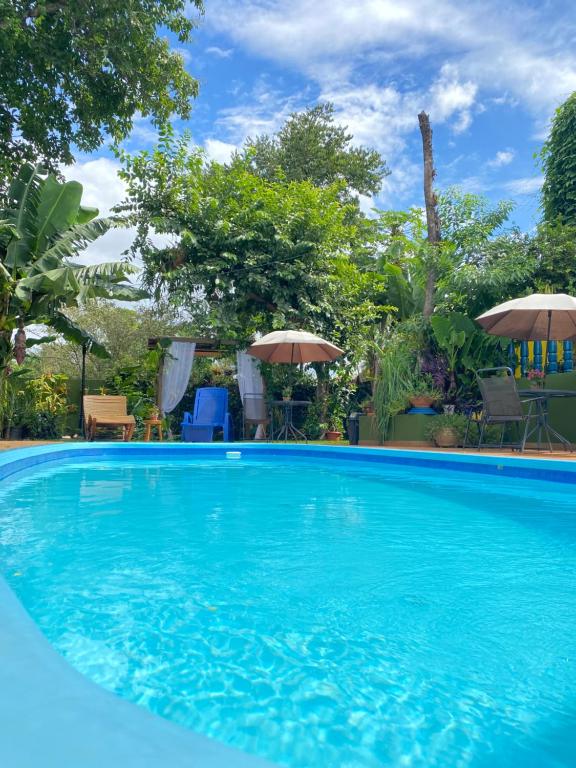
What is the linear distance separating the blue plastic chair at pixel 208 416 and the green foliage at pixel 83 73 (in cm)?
591

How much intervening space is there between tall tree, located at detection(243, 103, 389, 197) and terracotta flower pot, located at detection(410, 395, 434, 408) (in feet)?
44.3

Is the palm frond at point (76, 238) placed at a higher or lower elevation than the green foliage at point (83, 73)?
lower

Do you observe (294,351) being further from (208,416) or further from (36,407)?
(36,407)

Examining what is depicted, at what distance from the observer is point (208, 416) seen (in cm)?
1253

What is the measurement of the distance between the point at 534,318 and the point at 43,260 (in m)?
7.52

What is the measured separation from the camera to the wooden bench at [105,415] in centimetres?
1130

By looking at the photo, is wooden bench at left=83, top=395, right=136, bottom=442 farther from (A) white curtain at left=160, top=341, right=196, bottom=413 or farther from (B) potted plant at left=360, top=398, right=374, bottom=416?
(B) potted plant at left=360, top=398, right=374, bottom=416

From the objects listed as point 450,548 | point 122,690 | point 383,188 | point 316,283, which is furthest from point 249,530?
point 383,188

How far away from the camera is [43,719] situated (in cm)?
86

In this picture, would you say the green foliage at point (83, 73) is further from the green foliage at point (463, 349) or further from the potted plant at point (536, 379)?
the potted plant at point (536, 379)

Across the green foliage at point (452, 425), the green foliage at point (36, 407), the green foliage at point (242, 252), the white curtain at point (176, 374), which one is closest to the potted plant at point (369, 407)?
the green foliage at point (452, 425)

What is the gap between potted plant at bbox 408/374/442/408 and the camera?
9680 millimetres

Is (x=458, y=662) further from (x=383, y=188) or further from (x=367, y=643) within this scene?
(x=383, y=188)

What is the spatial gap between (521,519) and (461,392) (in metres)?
6.04
